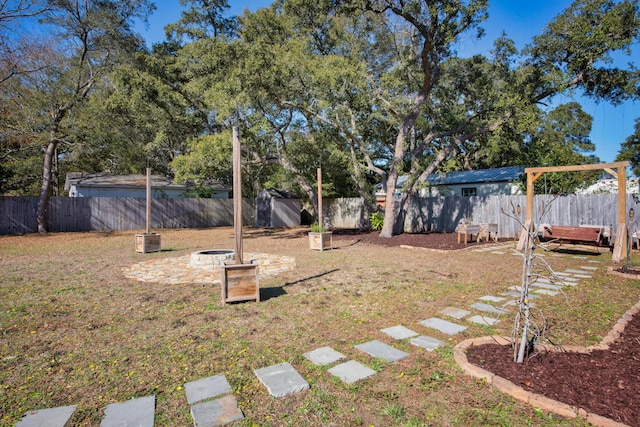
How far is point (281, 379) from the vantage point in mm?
2781

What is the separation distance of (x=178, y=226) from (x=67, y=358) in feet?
61.9

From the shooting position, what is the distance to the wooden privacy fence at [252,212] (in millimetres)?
11648

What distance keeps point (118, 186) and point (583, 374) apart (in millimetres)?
23700

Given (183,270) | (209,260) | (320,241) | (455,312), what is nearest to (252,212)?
(320,241)

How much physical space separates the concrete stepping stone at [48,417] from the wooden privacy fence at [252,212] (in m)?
9.66

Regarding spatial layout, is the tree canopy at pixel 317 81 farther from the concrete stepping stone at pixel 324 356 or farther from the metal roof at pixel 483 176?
the concrete stepping stone at pixel 324 356

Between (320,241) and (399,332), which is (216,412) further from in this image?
(320,241)

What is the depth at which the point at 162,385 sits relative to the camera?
107 inches

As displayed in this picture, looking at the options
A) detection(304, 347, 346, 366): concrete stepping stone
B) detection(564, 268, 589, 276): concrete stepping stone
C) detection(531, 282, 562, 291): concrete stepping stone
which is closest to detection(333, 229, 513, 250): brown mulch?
detection(564, 268, 589, 276): concrete stepping stone

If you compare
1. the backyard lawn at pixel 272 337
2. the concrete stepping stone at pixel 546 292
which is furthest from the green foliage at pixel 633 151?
the concrete stepping stone at pixel 546 292

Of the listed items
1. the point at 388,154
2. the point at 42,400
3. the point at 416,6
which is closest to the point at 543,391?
the point at 42,400

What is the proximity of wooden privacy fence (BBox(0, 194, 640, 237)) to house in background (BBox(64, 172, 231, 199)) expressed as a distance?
2515mm

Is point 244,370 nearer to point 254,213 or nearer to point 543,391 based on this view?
point 543,391

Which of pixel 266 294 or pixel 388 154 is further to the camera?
pixel 388 154
